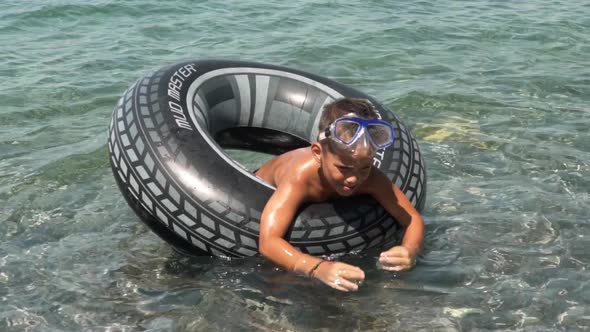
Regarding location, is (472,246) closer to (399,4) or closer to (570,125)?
(570,125)

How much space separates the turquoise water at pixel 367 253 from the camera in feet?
14.3

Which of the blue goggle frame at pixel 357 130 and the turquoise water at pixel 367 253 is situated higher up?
the blue goggle frame at pixel 357 130

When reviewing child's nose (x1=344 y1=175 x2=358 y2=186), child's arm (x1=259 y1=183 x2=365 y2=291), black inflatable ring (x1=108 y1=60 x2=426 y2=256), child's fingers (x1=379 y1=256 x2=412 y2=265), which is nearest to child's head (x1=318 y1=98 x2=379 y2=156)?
child's nose (x1=344 y1=175 x2=358 y2=186)

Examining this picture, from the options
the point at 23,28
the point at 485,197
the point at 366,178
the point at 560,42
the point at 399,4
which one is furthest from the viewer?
the point at 399,4

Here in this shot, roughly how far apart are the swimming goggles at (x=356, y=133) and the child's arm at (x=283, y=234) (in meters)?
0.41

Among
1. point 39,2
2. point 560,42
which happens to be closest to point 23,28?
point 39,2

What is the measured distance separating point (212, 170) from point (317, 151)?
0.61 m

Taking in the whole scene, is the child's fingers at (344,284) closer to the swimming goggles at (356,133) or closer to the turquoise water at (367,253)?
the turquoise water at (367,253)

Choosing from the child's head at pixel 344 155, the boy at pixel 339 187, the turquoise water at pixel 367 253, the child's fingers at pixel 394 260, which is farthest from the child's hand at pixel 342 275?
the child's head at pixel 344 155

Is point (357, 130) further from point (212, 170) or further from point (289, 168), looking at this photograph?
point (212, 170)

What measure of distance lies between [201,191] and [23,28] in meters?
9.13

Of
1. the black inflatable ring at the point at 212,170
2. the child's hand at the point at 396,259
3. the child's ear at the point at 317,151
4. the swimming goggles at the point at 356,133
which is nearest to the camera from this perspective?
the swimming goggles at the point at 356,133

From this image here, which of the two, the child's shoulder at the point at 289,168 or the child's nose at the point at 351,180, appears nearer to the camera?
the child's nose at the point at 351,180

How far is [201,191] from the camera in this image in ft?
14.5
